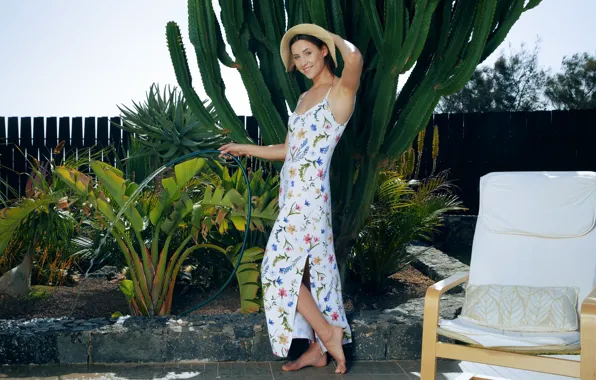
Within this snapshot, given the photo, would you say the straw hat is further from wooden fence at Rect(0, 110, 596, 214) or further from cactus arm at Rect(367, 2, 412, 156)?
wooden fence at Rect(0, 110, 596, 214)

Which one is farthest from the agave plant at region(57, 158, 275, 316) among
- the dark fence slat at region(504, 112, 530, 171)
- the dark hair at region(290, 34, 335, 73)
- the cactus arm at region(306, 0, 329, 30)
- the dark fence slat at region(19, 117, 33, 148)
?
the dark fence slat at region(19, 117, 33, 148)

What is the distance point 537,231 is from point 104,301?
10.5 ft

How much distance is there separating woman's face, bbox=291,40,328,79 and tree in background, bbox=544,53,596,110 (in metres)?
14.2

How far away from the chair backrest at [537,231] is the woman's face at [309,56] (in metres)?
1.27

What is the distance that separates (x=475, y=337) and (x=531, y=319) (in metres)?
0.46

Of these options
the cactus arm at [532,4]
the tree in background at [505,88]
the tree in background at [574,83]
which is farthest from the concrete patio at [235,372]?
the tree in background at [574,83]

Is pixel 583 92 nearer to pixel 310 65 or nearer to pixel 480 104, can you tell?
pixel 480 104

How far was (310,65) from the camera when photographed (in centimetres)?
394

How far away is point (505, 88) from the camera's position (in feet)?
57.1

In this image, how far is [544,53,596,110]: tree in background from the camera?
659 inches

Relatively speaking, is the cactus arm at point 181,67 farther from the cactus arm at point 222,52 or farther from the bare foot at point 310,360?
the bare foot at point 310,360

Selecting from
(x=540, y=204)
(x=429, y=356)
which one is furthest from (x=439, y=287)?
(x=540, y=204)

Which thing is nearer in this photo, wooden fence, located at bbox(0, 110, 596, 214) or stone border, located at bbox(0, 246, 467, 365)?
stone border, located at bbox(0, 246, 467, 365)

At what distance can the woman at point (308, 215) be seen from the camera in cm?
392
